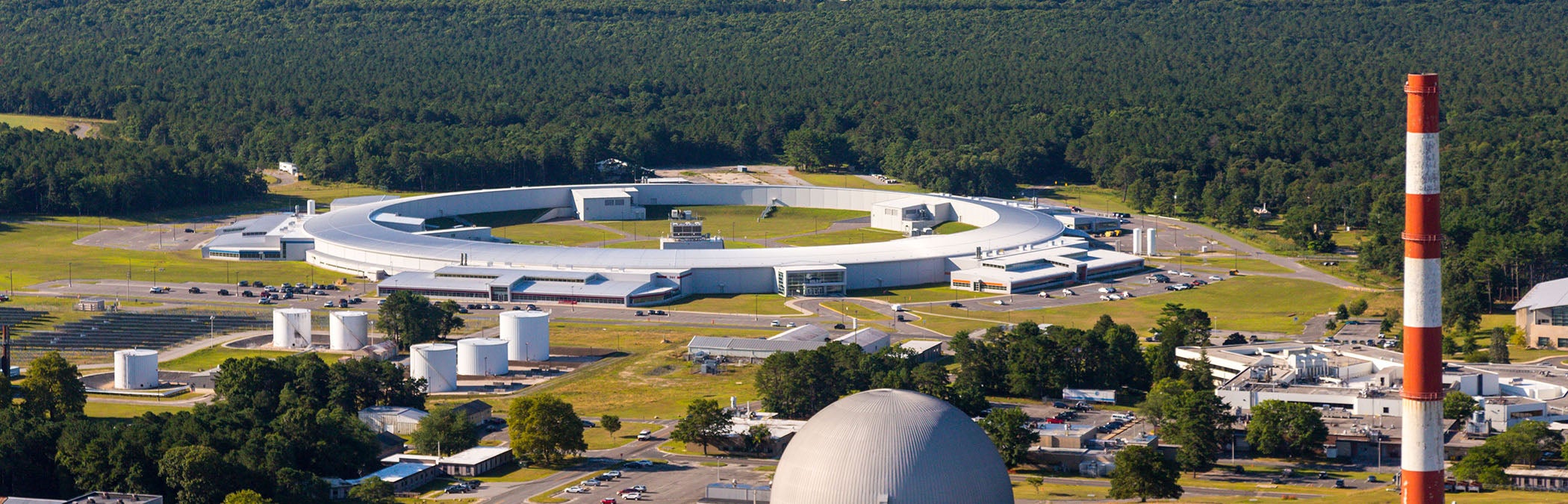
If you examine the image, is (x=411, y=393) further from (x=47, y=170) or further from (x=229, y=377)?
(x=47, y=170)

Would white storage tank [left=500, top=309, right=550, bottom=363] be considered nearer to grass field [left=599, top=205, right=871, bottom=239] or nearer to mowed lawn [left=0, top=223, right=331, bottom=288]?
mowed lawn [left=0, top=223, right=331, bottom=288]

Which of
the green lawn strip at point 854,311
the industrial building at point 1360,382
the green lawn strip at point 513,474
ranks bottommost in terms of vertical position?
the green lawn strip at point 513,474

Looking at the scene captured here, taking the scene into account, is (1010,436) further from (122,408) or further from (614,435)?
(122,408)

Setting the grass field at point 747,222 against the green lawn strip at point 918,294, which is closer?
the green lawn strip at point 918,294

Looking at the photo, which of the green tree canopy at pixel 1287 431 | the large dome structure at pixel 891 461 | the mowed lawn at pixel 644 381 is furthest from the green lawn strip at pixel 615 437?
the large dome structure at pixel 891 461

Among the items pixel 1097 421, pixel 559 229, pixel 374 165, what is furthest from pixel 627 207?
pixel 1097 421

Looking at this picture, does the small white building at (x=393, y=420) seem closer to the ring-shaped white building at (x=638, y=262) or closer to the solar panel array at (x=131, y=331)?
the solar panel array at (x=131, y=331)
